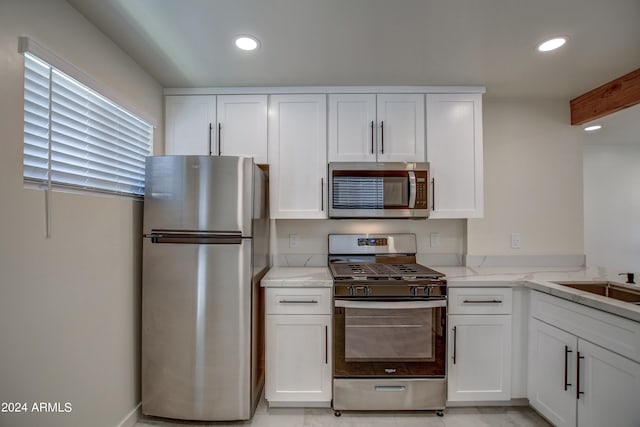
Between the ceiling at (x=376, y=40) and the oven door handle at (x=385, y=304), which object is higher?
the ceiling at (x=376, y=40)

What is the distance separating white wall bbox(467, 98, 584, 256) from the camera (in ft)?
8.20

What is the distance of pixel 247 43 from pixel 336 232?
154 cm

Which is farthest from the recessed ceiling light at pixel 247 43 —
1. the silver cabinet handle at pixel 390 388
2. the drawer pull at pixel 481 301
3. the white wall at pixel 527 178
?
the silver cabinet handle at pixel 390 388

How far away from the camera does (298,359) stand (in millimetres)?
1925

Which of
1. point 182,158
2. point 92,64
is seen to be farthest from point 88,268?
point 92,64

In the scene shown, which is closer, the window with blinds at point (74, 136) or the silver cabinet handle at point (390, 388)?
the window with blinds at point (74, 136)

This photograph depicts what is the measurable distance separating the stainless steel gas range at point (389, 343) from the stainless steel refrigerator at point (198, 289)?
612mm

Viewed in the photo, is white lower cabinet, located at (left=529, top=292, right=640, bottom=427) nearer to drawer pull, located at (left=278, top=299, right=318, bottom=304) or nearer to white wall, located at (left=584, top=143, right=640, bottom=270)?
drawer pull, located at (left=278, top=299, right=318, bottom=304)

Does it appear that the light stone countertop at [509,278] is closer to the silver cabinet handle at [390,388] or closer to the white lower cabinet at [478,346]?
the white lower cabinet at [478,346]

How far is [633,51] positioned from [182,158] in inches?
111

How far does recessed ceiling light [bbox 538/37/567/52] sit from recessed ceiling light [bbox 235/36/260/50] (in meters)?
1.67

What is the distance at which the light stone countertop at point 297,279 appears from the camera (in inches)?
76.3

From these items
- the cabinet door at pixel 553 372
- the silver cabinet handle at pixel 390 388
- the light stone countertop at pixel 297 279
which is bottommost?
the silver cabinet handle at pixel 390 388

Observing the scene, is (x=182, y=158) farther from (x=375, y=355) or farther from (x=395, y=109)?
(x=375, y=355)
